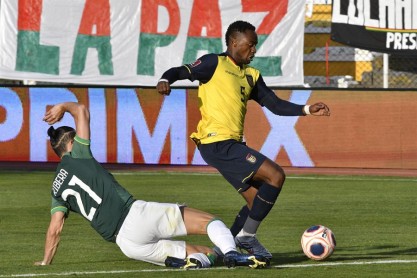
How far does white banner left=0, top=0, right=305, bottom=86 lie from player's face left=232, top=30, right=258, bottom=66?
11993 millimetres

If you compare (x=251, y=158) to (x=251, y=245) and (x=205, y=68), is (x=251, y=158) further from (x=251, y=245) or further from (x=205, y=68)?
(x=205, y=68)

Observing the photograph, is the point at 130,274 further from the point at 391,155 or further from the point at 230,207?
the point at 391,155

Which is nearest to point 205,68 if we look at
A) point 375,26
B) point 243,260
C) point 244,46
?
point 244,46

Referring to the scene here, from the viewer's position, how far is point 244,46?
36.2 ft

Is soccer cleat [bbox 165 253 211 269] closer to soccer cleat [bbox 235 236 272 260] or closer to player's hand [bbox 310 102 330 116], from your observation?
soccer cleat [bbox 235 236 272 260]

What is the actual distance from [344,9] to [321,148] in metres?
3.02

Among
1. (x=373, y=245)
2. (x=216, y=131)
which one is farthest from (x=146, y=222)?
(x=373, y=245)

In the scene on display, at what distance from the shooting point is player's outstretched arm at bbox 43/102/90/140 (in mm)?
10031

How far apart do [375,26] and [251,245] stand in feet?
42.1

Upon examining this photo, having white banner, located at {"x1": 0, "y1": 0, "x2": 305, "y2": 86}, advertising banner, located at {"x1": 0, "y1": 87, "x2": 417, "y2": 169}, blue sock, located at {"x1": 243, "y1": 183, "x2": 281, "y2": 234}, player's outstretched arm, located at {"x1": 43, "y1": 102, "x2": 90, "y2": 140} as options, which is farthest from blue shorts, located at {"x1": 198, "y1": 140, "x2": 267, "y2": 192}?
white banner, located at {"x1": 0, "y1": 0, "x2": 305, "y2": 86}

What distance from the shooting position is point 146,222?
10000 millimetres

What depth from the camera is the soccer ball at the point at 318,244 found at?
10.9 metres

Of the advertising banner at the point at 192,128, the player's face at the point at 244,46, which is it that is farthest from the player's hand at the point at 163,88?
the advertising banner at the point at 192,128

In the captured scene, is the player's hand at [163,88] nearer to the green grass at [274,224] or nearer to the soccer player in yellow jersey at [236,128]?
the soccer player in yellow jersey at [236,128]
